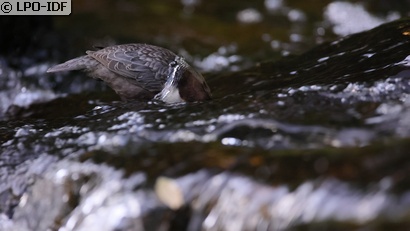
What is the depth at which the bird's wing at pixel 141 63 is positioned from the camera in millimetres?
5008

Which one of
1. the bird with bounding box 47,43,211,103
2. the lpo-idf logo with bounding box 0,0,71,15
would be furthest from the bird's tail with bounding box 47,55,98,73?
the lpo-idf logo with bounding box 0,0,71,15

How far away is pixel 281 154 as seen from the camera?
3086mm

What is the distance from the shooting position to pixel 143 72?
5.05 metres

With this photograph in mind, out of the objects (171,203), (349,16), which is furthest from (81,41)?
(171,203)

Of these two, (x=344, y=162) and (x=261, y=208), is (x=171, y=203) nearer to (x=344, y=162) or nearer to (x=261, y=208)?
(x=261, y=208)

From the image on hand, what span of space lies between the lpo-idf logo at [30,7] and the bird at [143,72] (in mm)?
2413

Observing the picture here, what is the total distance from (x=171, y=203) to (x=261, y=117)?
856mm

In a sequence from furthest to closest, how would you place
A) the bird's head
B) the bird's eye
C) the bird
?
the bird's eye
the bird
the bird's head

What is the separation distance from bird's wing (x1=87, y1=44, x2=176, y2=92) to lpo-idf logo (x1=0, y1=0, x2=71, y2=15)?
2524 mm

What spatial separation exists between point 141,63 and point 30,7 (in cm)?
297

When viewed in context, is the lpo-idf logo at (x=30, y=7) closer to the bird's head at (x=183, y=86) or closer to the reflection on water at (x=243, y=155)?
the reflection on water at (x=243, y=155)

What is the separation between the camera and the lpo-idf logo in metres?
7.27

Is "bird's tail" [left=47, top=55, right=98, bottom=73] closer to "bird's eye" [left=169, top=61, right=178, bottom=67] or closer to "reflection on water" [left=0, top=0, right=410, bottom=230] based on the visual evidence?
"reflection on water" [left=0, top=0, right=410, bottom=230]

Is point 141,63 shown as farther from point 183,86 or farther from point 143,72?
point 183,86
